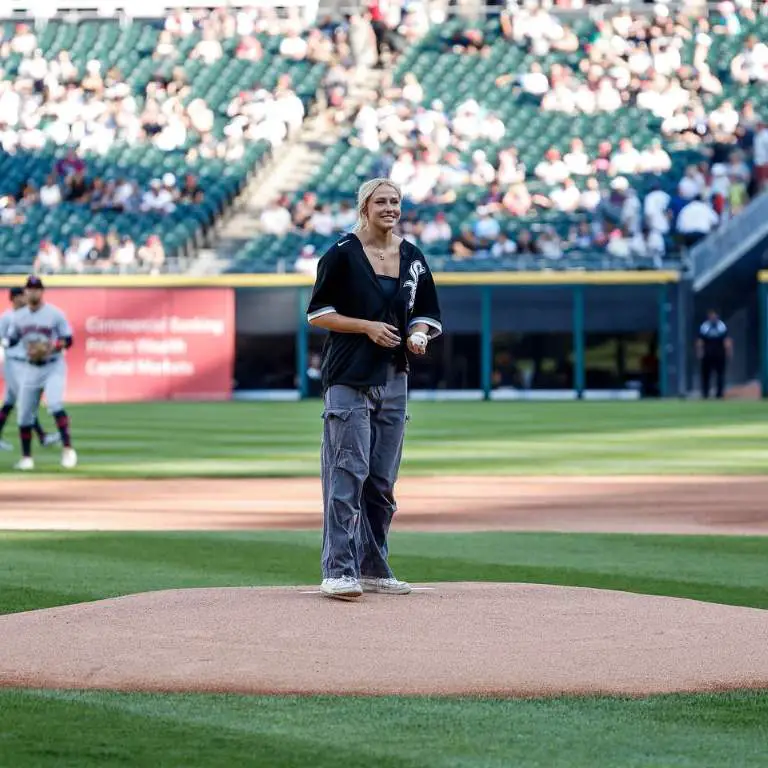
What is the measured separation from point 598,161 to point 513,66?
4.43m

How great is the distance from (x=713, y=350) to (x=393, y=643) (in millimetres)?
24674

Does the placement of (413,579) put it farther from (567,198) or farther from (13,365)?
(567,198)

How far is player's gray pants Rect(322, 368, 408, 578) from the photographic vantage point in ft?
22.8

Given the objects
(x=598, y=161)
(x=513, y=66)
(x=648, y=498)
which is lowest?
(x=648, y=498)

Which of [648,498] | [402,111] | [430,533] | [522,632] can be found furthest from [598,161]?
[522,632]

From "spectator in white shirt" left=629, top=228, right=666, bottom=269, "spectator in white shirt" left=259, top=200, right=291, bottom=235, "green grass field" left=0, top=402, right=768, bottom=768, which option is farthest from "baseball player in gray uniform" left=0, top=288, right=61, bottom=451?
"spectator in white shirt" left=629, top=228, right=666, bottom=269

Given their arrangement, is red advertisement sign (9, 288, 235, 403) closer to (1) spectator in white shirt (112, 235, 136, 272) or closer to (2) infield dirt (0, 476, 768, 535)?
(1) spectator in white shirt (112, 235, 136, 272)

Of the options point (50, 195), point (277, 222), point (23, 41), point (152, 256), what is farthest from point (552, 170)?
point (23, 41)

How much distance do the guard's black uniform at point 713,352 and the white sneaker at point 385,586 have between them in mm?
22925

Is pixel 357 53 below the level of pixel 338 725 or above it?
above

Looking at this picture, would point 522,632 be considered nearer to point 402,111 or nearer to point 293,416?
point 293,416

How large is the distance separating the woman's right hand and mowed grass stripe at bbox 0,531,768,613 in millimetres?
1619

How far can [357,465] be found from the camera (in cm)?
696

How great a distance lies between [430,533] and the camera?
1066cm
